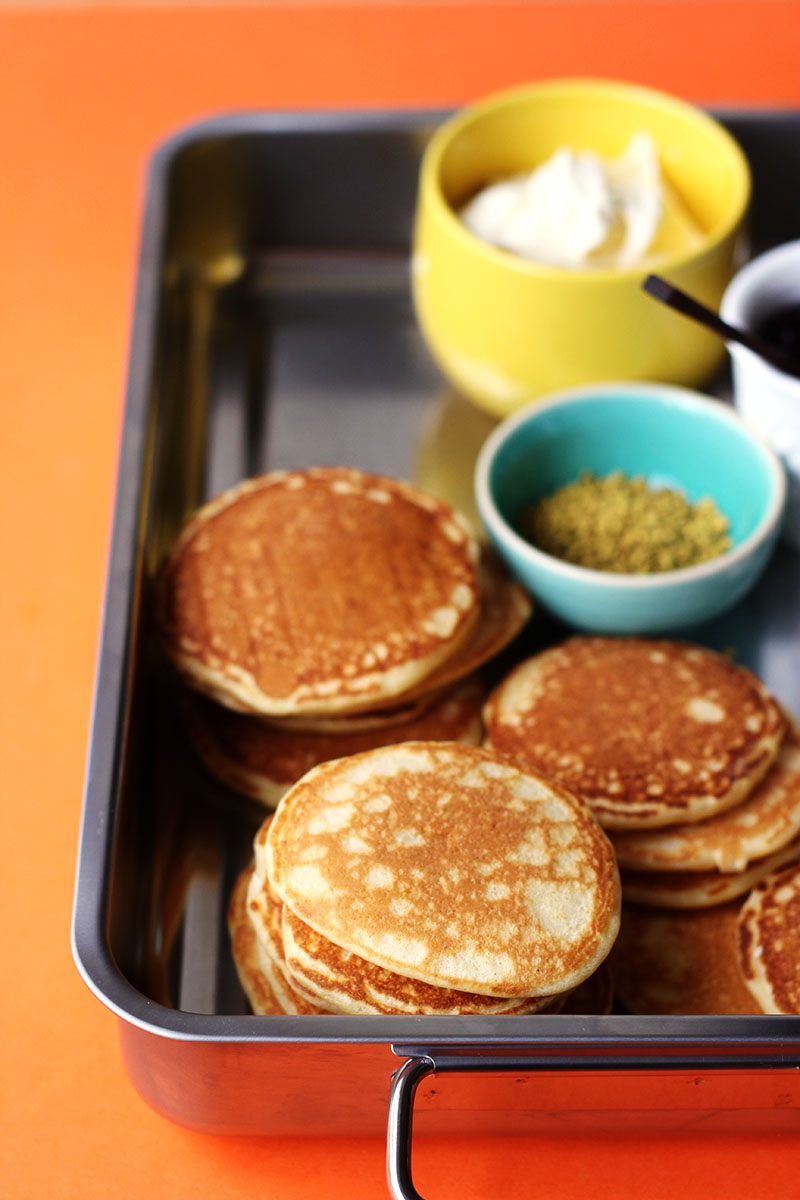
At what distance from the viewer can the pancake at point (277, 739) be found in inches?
45.5

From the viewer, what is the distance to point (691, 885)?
42.3 inches

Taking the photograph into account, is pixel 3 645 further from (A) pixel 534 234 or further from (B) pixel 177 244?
(A) pixel 534 234

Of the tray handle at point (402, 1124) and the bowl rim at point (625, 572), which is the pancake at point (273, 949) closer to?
the tray handle at point (402, 1124)

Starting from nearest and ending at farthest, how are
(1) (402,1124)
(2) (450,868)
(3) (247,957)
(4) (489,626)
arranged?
(1) (402,1124) → (2) (450,868) → (3) (247,957) → (4) (489,626)

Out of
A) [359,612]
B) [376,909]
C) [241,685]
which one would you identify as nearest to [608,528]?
[359,612]

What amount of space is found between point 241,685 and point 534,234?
612 millimetres

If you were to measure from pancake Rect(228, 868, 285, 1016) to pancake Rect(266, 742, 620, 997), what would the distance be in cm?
8

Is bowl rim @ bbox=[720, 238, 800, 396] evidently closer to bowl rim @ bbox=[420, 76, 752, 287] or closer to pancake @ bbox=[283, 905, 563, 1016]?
bowl rim @ bbox=[420, 76, 752, 287]

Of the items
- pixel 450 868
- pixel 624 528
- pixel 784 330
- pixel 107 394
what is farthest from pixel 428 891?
pixel 107 394

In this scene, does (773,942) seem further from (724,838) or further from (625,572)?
(625,572)

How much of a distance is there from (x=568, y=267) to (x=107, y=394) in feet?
1.95

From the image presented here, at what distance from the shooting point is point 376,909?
35.3 inches

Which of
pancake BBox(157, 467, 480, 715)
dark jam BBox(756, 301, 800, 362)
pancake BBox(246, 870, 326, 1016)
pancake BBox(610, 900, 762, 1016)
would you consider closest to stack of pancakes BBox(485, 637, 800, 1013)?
pancake BBox(610, 900, 762, 1016)

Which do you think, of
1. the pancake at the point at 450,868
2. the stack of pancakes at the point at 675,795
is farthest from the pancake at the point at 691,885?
the pancake at the point at 450,868
